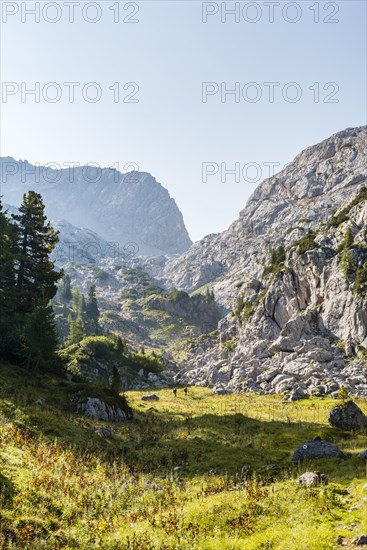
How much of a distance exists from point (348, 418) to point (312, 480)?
20181 mm

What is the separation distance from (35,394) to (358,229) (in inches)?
3322

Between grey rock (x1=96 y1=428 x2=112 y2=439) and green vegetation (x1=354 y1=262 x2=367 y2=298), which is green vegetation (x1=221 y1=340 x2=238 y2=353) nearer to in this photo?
green vegetation (x1=354 y1=262 x2=367 y2=298)

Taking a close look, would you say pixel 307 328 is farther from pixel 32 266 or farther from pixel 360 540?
pixel 360 540

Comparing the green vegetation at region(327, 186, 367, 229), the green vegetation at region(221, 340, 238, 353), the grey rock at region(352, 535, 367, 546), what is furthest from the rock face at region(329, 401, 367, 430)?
the green vegetation at region(327, 186, 367, 229)

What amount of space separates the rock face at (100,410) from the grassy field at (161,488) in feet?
7.56

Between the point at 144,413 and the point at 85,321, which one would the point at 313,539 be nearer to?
the point at 144,413

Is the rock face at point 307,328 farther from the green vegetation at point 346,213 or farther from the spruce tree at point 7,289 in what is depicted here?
the spruce tree at point 7,289

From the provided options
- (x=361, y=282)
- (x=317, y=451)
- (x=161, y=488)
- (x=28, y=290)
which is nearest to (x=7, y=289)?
(x=28, y=290)

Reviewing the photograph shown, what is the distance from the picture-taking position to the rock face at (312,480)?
1337cm

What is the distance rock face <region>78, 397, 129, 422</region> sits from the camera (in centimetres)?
3050

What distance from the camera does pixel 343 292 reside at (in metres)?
78.2

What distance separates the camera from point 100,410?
1219 inches

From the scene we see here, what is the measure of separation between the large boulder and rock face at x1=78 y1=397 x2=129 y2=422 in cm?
1708

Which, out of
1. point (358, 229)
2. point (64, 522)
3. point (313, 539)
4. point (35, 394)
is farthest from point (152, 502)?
point (358, 229)
